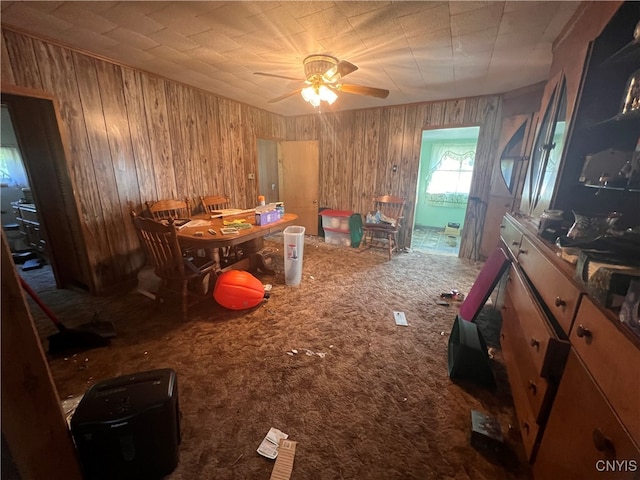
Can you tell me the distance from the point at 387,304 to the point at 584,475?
1.89 m

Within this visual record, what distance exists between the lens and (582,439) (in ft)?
2.54

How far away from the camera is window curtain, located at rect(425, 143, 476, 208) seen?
225 inches

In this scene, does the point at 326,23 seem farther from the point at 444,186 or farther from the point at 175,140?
the point at 444,186

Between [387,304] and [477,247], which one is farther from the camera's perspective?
[477,247]

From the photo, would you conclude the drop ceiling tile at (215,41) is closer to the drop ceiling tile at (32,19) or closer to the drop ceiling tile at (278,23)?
the drop ceiling tile at (278,23)

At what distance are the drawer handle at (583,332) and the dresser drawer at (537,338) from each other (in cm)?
10

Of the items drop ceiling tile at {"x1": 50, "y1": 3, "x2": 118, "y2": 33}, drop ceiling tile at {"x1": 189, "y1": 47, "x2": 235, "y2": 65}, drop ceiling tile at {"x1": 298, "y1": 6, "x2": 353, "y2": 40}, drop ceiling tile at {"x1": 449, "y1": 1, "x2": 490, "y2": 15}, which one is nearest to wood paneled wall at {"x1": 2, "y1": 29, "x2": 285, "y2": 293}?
drop ceiling tile at {"x1": 50, "y1": 3, "x2": 118, "y2": 33}

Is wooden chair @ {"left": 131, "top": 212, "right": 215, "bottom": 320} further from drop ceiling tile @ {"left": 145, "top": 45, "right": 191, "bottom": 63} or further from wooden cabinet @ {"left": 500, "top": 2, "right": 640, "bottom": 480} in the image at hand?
wooden cabinet @ {"left": 500, "top": 2, "right": 640, "bottom": 480}

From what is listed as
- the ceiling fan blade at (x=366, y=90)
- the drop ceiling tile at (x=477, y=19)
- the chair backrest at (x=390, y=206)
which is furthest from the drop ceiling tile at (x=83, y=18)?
the chair backrest at (x=390, y=206)

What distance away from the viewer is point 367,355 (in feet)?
6.26

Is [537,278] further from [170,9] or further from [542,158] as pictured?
[170,9]

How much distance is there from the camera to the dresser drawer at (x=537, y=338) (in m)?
0.95

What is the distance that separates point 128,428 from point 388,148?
4599 mm

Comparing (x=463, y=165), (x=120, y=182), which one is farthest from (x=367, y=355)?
(x=463, y=165)
